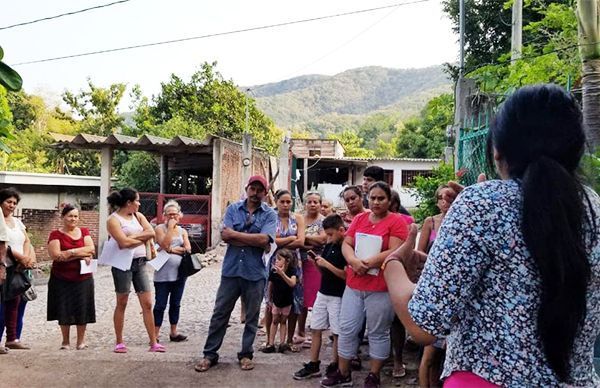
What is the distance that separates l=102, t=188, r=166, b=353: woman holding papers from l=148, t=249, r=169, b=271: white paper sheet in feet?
0.54

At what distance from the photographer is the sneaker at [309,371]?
4.60m

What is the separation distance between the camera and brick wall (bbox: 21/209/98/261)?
17500 mm

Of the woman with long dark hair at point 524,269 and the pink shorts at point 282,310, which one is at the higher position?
the woman with long dark hair at point 524,269

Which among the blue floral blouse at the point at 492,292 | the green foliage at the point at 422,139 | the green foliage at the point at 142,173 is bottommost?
the blue floral blouse at the point at 492,292

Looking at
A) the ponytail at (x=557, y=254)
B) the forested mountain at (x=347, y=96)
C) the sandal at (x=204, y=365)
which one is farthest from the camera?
the forested mountain at (x=347, y=96)

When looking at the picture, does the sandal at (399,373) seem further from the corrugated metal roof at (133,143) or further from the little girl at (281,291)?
the corrugated metal roof at (133,143)

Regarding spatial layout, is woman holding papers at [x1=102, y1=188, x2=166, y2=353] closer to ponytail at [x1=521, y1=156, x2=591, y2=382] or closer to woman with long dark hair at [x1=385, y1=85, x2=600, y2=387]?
woman with long dark hair at [x1=385, y1=85, x2=600, y2=387]

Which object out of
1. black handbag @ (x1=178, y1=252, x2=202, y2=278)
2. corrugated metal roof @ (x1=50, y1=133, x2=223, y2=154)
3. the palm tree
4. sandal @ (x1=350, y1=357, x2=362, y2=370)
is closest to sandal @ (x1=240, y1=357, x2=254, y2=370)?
sandal @ (x1=350, y1=357, x2=362, y2=370)

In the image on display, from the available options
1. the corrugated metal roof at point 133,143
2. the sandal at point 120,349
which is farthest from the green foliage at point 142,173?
the sandal at point 120,349

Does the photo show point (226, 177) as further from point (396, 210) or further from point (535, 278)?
point (535, 278)

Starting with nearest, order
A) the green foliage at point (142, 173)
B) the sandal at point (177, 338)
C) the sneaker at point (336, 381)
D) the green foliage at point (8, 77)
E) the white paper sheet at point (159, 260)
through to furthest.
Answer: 1. the green foliage at point (8, 77)
2. the sneaker at point (336, 381)
3. the white paper sheet at point (159, 260)
4. the sandal at point (177, 338)
5. the green foliage at point (142, 173)

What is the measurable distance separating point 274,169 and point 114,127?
11.1 meters

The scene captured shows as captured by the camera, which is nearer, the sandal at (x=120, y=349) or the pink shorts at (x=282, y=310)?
the sandal at (x=120, y=349)

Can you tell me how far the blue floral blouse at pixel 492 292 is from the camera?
1.34m
